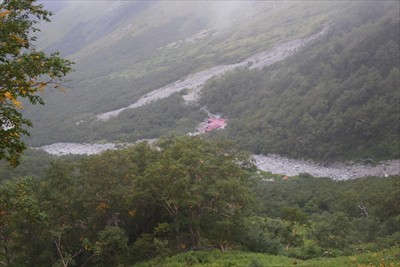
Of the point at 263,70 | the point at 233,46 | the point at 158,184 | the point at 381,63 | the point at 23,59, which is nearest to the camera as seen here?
the point at 23,59

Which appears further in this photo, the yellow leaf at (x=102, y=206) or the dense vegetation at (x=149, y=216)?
the yellow leaf at (x=102, y=206)

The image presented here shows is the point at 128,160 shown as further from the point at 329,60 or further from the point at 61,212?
the point at 329,60

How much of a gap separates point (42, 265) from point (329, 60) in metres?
104

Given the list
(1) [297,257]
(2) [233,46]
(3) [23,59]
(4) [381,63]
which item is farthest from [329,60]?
(3) [23,59]

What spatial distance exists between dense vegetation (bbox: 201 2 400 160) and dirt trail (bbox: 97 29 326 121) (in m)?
10.6

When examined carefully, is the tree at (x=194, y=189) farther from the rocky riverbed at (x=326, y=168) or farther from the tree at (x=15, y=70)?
the rocky riverbed at (x=326, y=168)

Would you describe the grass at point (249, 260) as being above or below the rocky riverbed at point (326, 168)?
above

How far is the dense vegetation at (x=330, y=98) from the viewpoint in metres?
86.8

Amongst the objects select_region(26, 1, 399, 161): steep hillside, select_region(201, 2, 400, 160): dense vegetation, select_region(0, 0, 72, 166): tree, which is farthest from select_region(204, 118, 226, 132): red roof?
select_region(0, 0, 72, 166): tree

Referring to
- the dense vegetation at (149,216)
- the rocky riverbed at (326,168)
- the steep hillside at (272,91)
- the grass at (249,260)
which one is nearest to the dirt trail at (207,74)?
the steep hillside at (272,91)

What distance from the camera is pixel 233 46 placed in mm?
190500

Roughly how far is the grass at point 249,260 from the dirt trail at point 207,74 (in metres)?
123

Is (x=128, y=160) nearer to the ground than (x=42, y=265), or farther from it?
farther from it

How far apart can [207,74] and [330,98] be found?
74.9 m
